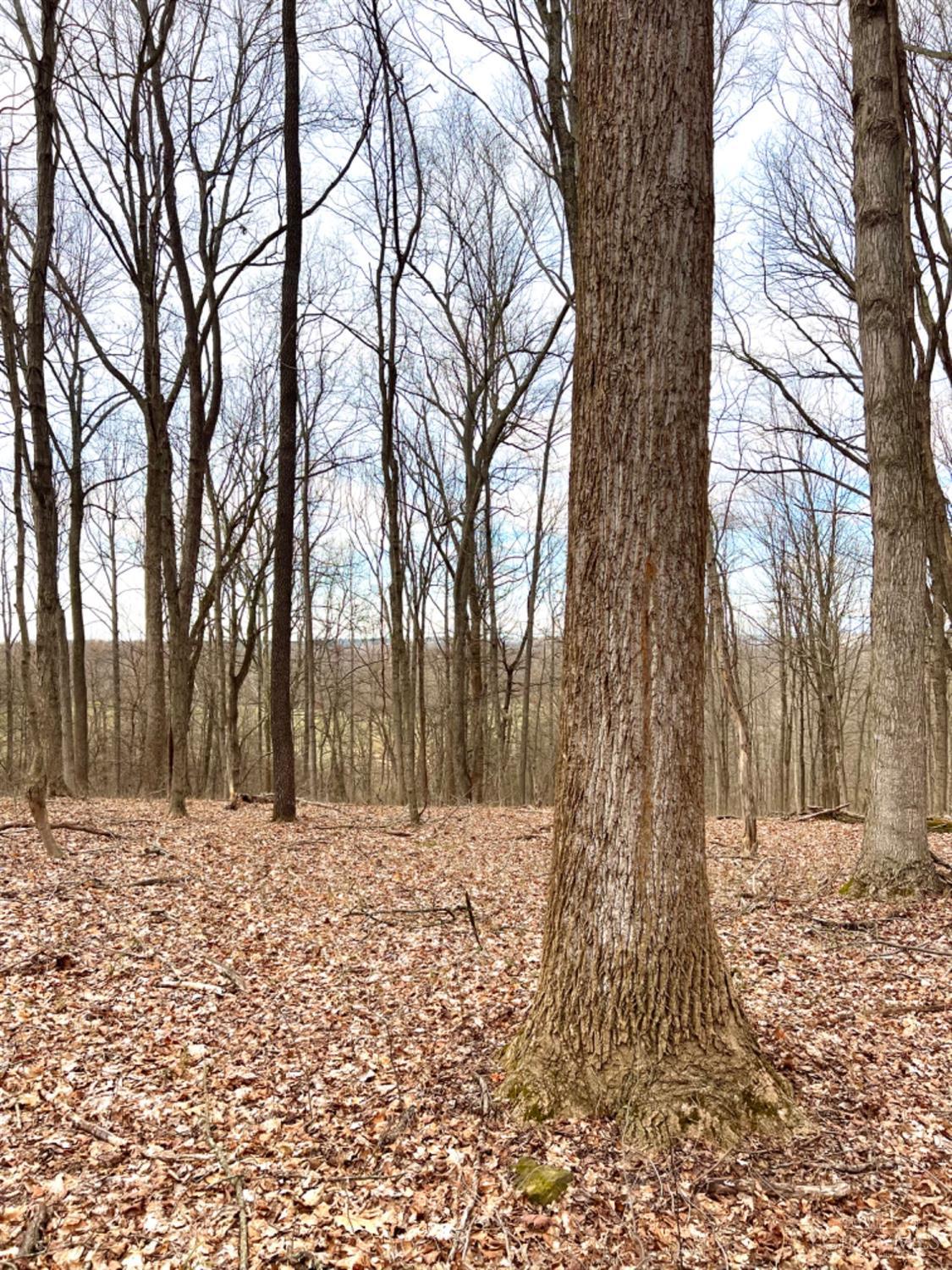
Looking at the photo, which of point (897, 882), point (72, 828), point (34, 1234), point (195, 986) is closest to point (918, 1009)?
point (897, 882)

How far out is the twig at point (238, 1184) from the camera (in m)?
2.24

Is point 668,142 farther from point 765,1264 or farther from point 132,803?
point 132,803

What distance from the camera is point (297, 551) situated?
19.3 m

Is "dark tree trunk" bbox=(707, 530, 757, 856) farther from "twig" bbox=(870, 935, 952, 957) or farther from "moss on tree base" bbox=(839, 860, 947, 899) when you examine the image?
"twig" bbox=(870, 935, 952, 957)

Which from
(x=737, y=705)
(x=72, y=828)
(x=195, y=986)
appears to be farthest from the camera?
(x=737, y=705)

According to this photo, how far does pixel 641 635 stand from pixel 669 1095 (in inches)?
66.8

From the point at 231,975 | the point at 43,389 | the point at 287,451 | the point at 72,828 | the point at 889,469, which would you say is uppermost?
the point at 43,389

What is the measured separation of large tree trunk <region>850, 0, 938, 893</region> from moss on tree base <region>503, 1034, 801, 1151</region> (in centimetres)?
379

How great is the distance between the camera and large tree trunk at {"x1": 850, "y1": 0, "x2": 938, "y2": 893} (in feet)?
19.8

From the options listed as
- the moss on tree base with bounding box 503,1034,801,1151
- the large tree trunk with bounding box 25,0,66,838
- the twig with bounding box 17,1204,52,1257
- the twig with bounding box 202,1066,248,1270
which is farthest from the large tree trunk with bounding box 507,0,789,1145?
the large tree trunk with bounding box 25,0,66,838

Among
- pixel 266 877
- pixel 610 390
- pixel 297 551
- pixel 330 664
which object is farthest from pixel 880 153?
pixel 330 664

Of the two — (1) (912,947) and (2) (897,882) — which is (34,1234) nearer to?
(1) (912,947)

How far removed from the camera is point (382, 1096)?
3092 mm

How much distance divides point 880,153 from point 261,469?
12722 millimetres
